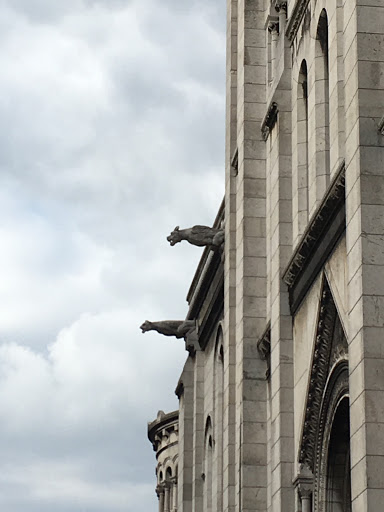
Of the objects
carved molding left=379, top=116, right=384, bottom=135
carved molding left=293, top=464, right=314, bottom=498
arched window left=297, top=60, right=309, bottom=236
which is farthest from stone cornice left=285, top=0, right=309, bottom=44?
carved molding left=293, top=464, right=314, bottom=498

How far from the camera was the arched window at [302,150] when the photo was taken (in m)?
29.5

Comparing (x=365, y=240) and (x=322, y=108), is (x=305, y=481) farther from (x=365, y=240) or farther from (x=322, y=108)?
(x=322, y=108)


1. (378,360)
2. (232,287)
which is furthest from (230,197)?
(378,360)

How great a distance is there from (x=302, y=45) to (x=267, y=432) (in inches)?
361

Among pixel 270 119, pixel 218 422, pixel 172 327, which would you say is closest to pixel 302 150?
pixel 270 119

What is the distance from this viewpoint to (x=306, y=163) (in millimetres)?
30078

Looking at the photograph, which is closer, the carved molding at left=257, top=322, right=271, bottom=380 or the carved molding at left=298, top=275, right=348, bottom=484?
the carved molding at left=298, top=275, right=348, bottom=484

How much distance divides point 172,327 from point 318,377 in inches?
812

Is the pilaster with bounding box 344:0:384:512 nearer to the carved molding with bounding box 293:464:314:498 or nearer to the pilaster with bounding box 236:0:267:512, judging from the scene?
the carved molding with bounding box 293:464:314:498

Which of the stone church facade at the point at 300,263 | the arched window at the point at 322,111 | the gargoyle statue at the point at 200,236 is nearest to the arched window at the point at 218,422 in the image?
the stone church facade at the point at 300,263

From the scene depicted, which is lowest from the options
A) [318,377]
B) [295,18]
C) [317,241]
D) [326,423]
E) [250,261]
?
[326,423]

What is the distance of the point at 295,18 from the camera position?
102 feet

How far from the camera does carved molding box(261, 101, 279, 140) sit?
32.0m

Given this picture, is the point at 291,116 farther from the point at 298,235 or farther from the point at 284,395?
the point at 284,395
